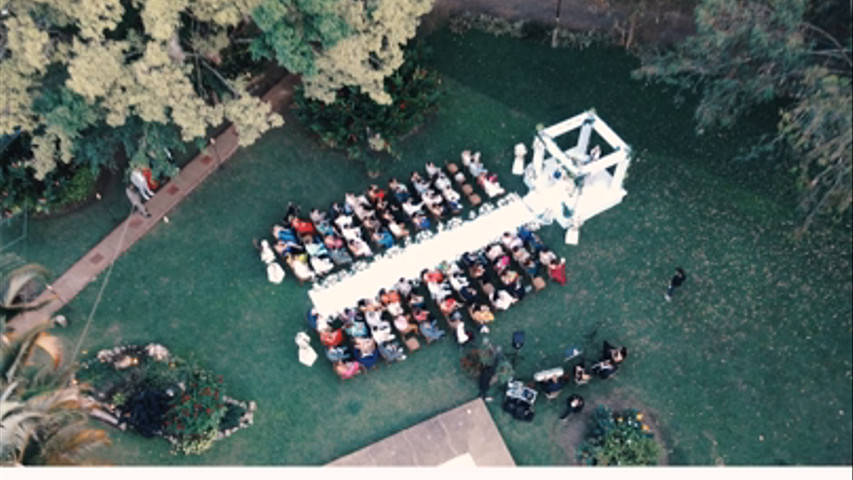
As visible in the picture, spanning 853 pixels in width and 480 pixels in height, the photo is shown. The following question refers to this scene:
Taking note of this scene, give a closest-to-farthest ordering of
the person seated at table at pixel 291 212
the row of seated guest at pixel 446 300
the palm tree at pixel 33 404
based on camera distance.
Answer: the palm tree at pixel 33 404 → the row of seated guest at pixel 446 300 → the person seated at table at pixel 291 212

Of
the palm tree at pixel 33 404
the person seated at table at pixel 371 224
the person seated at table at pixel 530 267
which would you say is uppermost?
the palm tree at pixel 33 404

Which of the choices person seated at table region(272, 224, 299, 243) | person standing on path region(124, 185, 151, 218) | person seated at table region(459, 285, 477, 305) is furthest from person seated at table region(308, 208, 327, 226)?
person standing on path region(124, 185, 151, 218)

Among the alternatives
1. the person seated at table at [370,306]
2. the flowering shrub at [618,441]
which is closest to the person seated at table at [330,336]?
the person seated at table at [370,306]

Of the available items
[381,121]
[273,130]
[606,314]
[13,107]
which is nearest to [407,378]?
[606,314]

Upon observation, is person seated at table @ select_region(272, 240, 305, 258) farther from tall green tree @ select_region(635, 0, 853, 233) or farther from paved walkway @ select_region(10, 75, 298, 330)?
tall green tree @ select_region(635, 0, 853, 233)

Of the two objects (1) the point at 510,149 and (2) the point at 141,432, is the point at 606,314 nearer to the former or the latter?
(1) the point at 510,149

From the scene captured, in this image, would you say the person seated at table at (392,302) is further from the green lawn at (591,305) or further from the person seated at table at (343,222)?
the person seated at table at (343,222)

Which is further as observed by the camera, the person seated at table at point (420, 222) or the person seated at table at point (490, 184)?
the person seated at table at point (490, 184)
